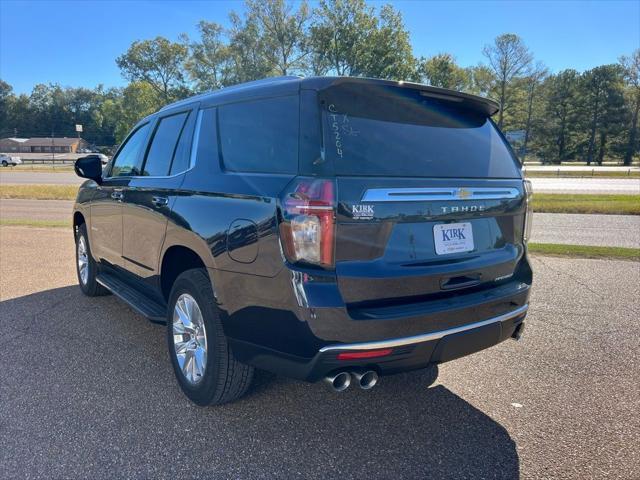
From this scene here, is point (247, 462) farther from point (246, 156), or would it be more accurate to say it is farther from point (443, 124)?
point (443, 124)

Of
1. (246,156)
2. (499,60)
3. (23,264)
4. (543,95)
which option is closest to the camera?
(246,156)

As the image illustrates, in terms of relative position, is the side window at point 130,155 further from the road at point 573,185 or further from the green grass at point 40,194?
the road at point 573,185

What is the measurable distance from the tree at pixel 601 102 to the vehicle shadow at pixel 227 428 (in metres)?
85.5

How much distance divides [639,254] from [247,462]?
7.76 meters

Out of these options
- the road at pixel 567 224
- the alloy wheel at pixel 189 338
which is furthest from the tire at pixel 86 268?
the road at pixel 567 224

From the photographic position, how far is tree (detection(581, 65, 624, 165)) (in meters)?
74.1

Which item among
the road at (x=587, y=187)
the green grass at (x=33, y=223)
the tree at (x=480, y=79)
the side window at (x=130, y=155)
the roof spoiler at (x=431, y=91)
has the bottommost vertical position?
the green grass at (x=33, y=223)

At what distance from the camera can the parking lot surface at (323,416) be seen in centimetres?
256

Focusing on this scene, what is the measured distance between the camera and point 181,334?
11.0ft

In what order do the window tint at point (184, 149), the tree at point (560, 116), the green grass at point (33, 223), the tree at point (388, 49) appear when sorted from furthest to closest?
the tree at point (560, 116) < the tree at point (388, 49) < the green grass at point (33, 223) < the window tint at point (184, 149)

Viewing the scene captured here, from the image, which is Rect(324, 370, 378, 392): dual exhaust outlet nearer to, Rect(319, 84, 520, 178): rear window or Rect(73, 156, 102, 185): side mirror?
Rect(319, 84, 520, 178): rear window

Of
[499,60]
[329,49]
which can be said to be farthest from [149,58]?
[499,60]

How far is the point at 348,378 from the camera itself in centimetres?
250

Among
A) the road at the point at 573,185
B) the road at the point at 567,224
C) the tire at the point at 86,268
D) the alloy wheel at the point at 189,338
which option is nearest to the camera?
the alloy wheel at the point at 189,338
